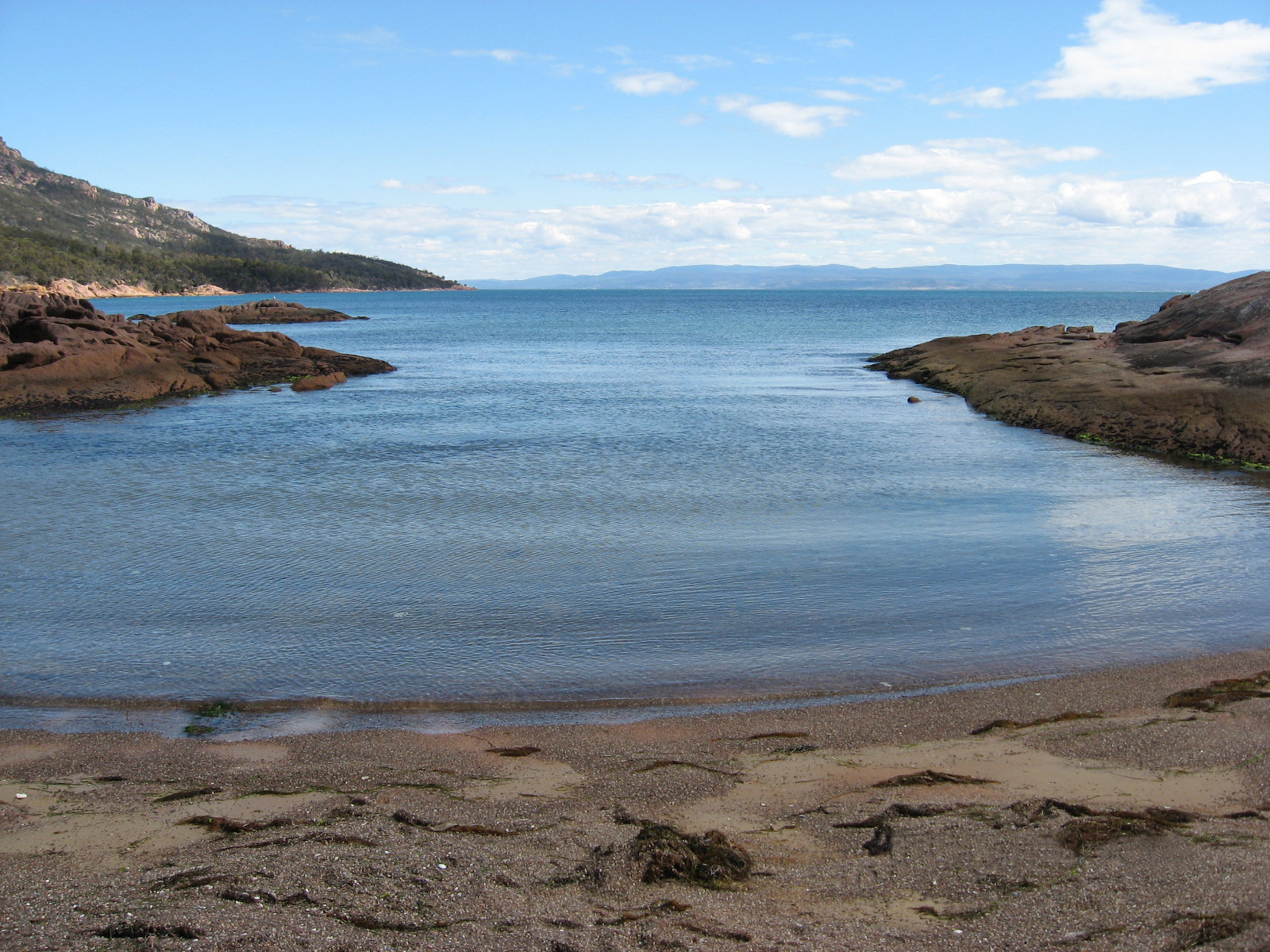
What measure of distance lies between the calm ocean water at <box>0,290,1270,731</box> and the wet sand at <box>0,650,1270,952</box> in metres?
1.10

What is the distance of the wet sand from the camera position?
4.44m

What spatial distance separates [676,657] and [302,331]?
72.6m

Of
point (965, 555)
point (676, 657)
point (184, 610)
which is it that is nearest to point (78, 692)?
point (184, 610)

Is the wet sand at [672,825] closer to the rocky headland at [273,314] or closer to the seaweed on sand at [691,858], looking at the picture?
the seaweed on sand at [691,858]

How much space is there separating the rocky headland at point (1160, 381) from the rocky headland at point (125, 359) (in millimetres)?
24821

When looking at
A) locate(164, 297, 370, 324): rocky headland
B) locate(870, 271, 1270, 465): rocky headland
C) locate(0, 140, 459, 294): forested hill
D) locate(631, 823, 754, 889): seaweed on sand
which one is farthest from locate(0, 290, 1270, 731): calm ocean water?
locate(0, 140, 459, 294): forested hill

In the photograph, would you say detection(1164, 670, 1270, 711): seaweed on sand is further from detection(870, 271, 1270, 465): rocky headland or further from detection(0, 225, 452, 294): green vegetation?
detection(0, 225, 452, 294): green vegetation

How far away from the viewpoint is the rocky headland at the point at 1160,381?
1995cm

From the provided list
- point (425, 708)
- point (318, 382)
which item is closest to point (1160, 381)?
point (425, 708)

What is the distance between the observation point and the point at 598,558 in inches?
480

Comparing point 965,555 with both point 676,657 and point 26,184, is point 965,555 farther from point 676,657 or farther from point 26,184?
point 26,184

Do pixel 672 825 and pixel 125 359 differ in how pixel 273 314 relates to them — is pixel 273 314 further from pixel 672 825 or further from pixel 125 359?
pixel 672 825

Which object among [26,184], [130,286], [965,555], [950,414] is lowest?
[965,555]

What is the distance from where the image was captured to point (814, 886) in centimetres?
489
